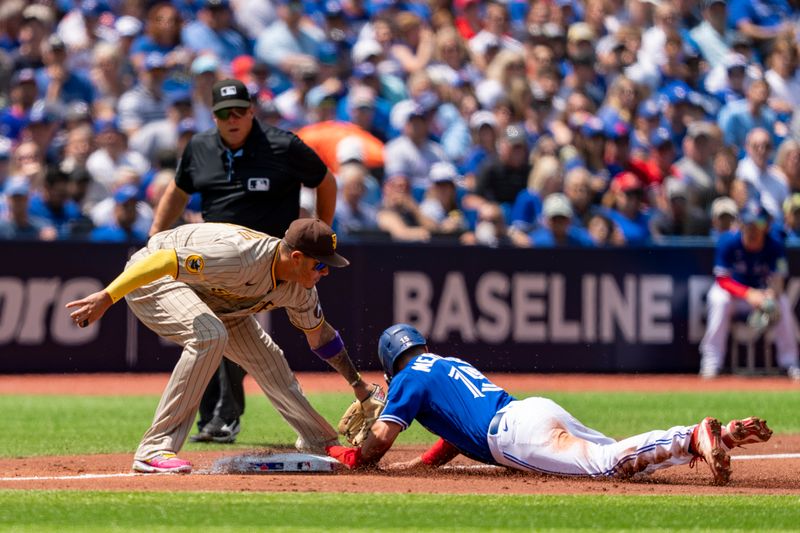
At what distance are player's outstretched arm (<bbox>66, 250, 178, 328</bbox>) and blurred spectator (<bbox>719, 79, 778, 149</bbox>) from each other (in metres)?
13.7

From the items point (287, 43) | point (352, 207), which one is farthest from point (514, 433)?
point (287, 43)

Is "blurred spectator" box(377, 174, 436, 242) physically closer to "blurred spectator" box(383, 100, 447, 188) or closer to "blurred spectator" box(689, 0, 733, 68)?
"blurred spectator" box(383, 100, 447, 188)

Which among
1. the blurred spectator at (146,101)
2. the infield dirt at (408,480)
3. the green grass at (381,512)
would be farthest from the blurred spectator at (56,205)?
the green grass at (381,512)

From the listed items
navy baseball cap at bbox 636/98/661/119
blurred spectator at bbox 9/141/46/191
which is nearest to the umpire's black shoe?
blurred spectator at bbox 9/141/46/191

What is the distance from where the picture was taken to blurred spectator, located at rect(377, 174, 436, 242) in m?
16.5

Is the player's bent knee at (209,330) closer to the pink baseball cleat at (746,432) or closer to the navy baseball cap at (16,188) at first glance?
the pink baseball cleat at (746,432)

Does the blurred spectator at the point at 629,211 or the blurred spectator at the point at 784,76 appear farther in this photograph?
the blurred spectator at the point at 784,76

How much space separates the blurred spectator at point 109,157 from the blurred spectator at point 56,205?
46 cm

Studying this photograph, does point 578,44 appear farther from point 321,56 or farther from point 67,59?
point 67,59

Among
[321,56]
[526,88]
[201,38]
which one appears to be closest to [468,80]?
[526,88]

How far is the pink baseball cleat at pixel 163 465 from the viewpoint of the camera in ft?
26.3

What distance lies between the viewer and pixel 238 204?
9.66 metres

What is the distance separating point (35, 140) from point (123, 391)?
3.52m

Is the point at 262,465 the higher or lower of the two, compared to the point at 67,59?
lower
